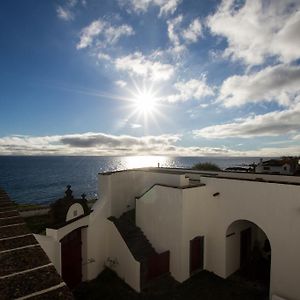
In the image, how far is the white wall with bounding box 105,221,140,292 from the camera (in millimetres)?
12433

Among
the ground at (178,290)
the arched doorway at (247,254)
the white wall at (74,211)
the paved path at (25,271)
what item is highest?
the paved path at (25,271)

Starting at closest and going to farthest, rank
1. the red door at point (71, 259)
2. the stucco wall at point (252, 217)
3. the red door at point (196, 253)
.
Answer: the stucco wall at point (252, 217)
the red door at point (71, 259)
the red door at point (196, 253)

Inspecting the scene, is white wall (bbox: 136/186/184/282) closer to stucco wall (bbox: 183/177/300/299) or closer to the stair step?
the stair step

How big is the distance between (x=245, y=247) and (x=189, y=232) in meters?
4.51

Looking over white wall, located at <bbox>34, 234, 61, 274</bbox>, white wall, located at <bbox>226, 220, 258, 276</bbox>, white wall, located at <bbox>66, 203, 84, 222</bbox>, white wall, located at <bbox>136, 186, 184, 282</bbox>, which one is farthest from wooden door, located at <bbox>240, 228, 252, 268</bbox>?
white wall, located at <bbox>34, 234, 61, 274</bbox>

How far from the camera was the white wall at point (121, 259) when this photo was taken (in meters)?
12.4

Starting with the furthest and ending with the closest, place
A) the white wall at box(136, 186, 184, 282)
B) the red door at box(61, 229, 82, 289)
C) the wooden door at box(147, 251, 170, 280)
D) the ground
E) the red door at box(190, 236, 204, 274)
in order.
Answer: the red door at box(190, 236, 204, 274)
the white wall at box(136, 186, 184, 282)
the wooden door at box(147, 251, 170, 280)
the red door at box(61, 229, 82, 289)
the ground

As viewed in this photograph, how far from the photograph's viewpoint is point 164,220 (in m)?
13.5

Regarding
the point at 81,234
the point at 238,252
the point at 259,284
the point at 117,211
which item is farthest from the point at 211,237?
the point at 81,234

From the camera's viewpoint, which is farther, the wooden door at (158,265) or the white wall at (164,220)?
the white wall at (164,220)

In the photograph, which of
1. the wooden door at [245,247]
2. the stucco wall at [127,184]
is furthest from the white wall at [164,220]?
the wooden door at [245,247]

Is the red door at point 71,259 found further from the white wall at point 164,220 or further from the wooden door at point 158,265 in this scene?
the white wall at point 164,220

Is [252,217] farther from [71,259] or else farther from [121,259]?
[71,259]

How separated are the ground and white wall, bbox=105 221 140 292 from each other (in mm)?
406
